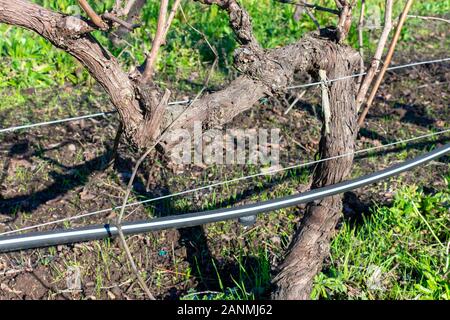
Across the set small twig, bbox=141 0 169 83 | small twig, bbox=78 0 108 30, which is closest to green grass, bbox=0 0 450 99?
small twig, bbox=141 0 169 83

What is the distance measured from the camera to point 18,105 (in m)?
4.13

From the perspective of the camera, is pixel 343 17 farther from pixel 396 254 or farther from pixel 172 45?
pixel 172 45

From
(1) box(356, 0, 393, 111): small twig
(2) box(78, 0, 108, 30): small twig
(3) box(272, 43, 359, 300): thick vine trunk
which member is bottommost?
(3) box(272, 43, 359, 300): thick vine trunk

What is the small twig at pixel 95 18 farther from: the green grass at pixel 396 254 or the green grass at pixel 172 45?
the green grass at pixel 172 45

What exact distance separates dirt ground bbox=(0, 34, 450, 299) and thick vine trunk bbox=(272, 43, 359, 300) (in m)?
0.39

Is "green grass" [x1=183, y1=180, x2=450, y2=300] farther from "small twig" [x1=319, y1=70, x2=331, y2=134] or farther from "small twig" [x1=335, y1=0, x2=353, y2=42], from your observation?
"small twig" [x1=335, y1=0, x2=353, y2=42]

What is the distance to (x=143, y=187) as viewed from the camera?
3.48m

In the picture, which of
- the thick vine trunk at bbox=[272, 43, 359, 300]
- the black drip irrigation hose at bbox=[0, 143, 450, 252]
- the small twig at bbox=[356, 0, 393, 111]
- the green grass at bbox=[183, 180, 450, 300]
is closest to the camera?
the black drip irrigation hose at bbox=[0, 143, 450, 252]

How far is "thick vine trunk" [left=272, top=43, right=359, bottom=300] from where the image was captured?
2582 millimetres

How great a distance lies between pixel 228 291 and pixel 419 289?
800mm

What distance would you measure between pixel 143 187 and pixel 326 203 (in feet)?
3.71

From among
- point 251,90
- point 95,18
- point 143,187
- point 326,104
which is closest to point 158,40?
point 95,18
